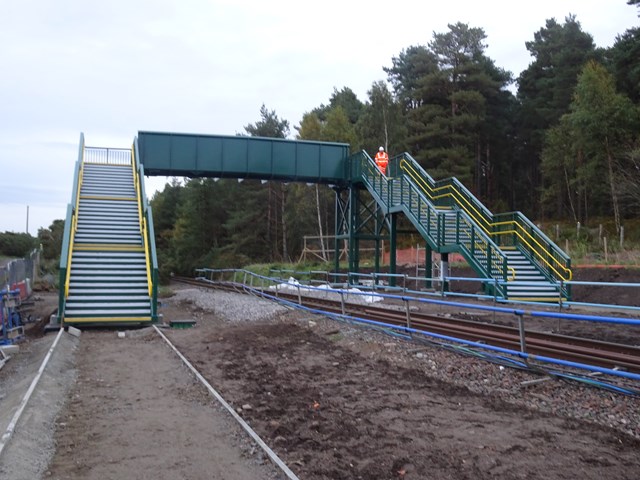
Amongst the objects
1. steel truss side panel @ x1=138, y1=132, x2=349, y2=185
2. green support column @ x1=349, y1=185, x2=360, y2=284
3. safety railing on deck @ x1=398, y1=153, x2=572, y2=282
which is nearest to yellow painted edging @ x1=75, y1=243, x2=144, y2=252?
steel truss side panel @ x1=138, y1=132, x2=349, y2=185

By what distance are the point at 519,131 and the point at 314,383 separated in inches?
2193

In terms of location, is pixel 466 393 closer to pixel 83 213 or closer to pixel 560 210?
pixel 83 213

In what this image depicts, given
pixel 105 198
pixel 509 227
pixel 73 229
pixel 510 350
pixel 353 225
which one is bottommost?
pixel 510 350

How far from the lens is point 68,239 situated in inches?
671

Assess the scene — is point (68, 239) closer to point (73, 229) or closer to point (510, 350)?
point (73, 229)

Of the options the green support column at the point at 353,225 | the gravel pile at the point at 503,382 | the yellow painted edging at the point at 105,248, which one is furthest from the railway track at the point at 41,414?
the green support column at the point at 353,225

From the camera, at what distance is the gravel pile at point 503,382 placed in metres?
6.48

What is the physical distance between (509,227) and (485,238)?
4.93 metres

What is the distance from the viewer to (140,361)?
11078mm

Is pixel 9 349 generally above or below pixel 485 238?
below

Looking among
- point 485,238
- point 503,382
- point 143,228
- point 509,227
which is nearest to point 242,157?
point 143,228

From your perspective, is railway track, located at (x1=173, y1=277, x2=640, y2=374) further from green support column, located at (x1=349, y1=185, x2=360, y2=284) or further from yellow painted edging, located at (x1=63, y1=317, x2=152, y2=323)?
green support column, located at (x1=349, y1=185, x2=360, y2=284)

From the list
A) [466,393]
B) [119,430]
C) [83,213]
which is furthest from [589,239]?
[119,430]

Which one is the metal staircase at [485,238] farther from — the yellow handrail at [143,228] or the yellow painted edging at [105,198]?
the yellow painted edging at [105,198]
